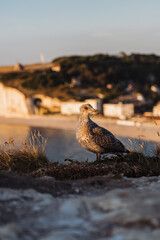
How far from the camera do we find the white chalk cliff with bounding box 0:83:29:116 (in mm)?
79812

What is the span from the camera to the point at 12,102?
8275cm

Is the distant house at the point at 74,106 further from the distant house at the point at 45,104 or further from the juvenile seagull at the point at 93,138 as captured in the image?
the juvenile seagull at the point at 93,138

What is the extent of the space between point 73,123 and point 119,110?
988cm

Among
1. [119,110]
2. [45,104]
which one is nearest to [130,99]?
[119,110]

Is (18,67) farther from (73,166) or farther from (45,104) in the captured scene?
(73,166)

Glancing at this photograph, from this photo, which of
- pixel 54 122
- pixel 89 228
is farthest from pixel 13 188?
pixel 54 122

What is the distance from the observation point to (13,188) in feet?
15.0

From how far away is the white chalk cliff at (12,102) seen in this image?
79.8m

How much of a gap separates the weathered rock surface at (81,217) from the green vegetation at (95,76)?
7522 cm

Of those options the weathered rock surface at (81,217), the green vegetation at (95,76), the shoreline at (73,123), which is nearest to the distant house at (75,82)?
the green vegetation at (95,76)

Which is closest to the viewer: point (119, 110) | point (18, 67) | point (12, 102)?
point (119, 110)

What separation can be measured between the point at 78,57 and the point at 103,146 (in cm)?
12100

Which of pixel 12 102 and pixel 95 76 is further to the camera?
pixel 95 76

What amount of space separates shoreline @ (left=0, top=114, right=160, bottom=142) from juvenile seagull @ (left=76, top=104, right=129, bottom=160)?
3629cm
